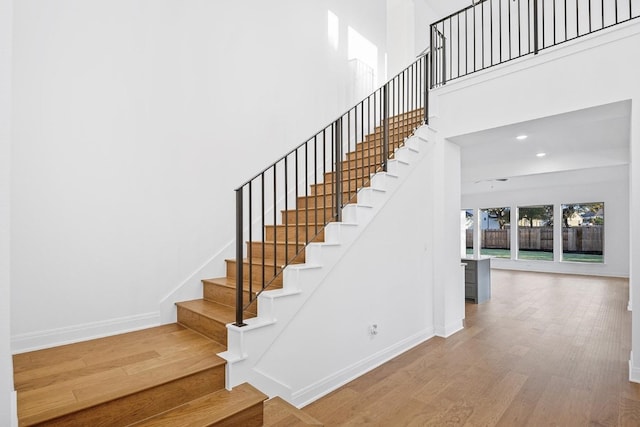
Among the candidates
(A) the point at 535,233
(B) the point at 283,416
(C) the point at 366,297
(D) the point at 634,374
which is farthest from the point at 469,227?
(B) the point at 283,416

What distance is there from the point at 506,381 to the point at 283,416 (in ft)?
6.75

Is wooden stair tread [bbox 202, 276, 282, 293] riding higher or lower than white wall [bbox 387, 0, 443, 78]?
lower

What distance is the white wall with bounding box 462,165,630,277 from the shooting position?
8.91 metres

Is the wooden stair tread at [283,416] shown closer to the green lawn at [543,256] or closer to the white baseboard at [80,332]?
the white baseboard at [80,332]

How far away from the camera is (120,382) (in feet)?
6.40

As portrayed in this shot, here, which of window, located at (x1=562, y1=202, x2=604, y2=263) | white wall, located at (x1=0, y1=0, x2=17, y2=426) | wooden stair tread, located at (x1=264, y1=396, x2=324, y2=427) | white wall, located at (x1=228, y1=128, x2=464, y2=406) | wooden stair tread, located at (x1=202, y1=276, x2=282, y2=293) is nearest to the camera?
white wall, located at (x1=0, y1=0, x2=17, y2=426)

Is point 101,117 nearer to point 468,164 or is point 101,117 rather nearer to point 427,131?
point 427,131

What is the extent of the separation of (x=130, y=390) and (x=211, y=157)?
236 cm

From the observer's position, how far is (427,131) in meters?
4.15

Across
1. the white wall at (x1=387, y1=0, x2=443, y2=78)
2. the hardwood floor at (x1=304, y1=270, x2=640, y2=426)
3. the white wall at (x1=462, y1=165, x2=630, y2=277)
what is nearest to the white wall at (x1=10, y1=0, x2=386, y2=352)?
the hardwood floor at (x1=304, y1=270, x2=640, y2=426)

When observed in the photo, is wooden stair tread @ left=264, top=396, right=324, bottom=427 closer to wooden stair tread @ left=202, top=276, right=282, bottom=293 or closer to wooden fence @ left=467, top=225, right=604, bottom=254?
wooden stair tread @ left=202, top=276, right=282, bottom=293

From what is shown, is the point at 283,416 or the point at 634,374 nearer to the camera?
the point at 283,416

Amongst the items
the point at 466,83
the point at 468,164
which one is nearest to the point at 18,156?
the point at 466,83

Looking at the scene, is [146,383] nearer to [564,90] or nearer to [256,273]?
[256,273]
